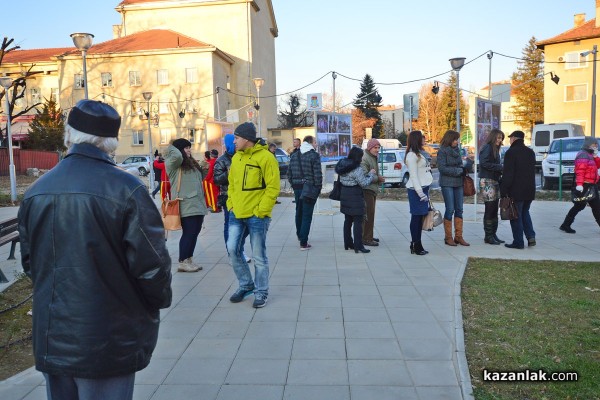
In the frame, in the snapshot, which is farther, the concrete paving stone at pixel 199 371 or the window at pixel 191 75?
the window at pixel 191 75

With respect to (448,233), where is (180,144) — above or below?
above

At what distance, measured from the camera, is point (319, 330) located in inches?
205

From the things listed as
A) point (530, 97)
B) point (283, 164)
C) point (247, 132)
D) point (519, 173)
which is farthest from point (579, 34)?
point (247, 132)

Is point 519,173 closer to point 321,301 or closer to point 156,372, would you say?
point 321,301

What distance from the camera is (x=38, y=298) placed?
7.48 feet

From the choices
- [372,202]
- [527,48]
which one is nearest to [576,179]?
[372,202]

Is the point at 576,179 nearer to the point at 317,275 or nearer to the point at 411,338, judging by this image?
the point at 317,275

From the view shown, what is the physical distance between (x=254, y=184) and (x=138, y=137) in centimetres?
4423

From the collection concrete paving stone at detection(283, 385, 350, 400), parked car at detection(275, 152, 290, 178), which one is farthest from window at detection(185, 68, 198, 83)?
concrete paving stone at detection(283, 385, 350, 400)

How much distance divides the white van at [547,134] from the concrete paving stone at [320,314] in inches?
1003

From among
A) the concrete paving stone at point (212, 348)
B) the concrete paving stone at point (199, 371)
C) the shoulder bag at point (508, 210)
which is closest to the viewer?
the concrete paving stone at point (199, 371)

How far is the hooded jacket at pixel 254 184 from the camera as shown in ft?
19.0

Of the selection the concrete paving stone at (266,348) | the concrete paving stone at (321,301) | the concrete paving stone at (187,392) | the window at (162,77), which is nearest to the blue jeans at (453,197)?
the concrete paving stone at (321,301)

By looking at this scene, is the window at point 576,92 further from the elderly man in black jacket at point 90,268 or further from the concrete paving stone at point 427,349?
the elderly man in black jacket at point 90,268
